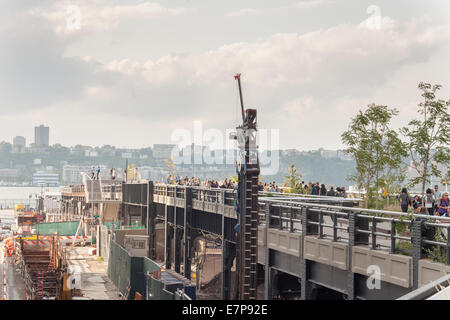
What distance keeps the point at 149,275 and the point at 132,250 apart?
22.0 m

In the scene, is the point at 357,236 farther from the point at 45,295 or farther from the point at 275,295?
the point at 45,295

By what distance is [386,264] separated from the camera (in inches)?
644

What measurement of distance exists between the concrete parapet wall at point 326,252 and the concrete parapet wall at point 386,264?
28.0 inches

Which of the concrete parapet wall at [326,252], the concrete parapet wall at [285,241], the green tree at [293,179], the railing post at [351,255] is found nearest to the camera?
the railing post at [351,255]

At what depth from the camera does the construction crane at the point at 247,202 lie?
19.1m

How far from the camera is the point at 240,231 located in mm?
19422

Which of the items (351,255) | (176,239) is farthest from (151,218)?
(351,255)

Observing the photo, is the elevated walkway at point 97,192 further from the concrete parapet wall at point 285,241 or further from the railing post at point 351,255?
the railing post at point 351,255

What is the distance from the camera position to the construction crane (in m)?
19.1

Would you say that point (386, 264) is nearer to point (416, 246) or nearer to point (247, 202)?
point (416, 246)

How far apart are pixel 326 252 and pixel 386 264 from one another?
3.64 m

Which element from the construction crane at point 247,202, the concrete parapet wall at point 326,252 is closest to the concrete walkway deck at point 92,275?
the construction crane at point 247,202

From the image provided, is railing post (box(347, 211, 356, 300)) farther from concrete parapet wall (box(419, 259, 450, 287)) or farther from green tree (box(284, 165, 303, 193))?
green tree (box(284, 165, 303, 193))
